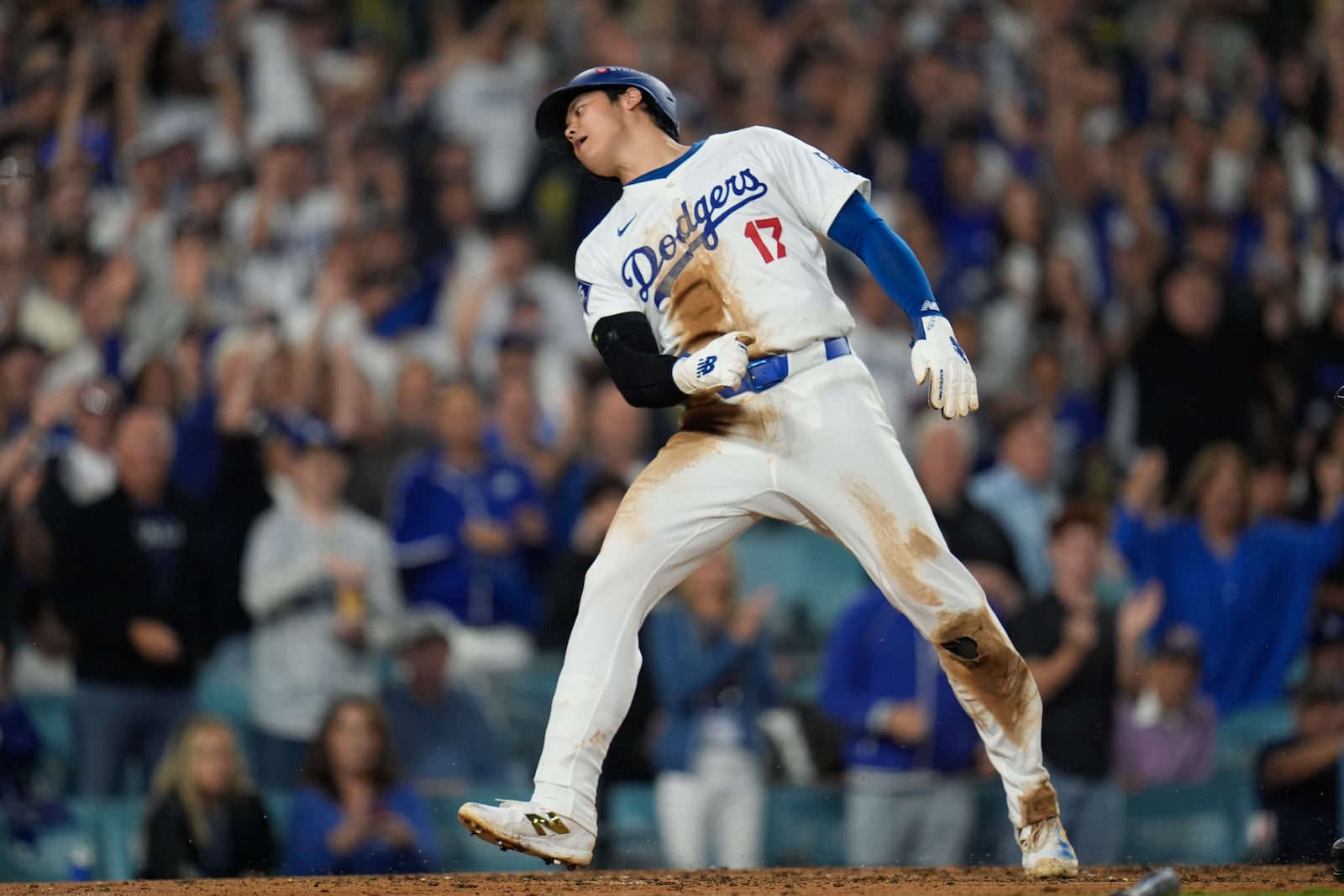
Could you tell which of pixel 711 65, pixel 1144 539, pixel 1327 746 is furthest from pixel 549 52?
pixel 1327 746

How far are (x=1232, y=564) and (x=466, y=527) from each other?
3.39m

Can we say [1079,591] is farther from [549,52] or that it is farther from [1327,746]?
[549,52]

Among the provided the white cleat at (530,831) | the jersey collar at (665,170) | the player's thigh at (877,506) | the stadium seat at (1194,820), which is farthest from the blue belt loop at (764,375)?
the stadium seat at (1194,820)

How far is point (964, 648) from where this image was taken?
369cm

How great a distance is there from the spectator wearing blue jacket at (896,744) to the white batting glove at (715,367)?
9.34 feet

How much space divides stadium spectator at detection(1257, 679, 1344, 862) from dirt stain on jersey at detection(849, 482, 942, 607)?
10.7ft

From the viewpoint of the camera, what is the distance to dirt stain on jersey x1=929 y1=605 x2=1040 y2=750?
12.0 feet

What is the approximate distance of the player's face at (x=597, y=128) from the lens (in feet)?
12.9

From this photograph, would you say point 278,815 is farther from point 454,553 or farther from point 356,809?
point 454,553

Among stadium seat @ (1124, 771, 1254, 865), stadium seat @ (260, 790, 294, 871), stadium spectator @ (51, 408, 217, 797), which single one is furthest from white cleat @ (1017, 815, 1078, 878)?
stadium spectator @ (51, 408, 217, 797)

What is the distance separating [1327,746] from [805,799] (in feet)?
7.11

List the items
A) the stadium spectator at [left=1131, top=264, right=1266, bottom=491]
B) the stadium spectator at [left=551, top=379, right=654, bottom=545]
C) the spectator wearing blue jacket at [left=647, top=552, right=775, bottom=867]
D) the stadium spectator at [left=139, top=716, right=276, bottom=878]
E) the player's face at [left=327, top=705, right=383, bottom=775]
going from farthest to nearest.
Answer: the stadium spectator at [left=1131, top=264, right=1266, bottom=491] → the stadium spectator at [left=551, top=379, right=654, bottom=545] → the spectator wearing blue jacket at [left=647, top=552, right=775, bottom=867] → the player's face at [left=327, top=705, right=383, bottom=775] → the stadium spectator at [left=139, top=716, right=276, bottom=878]

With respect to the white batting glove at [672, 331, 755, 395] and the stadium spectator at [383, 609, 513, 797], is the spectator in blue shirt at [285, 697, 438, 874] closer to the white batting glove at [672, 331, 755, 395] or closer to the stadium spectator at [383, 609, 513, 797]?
the stadium spectator at [383, 609, 513, 797]

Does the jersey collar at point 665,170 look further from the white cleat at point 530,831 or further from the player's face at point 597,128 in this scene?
the white cleat at point 530,831
